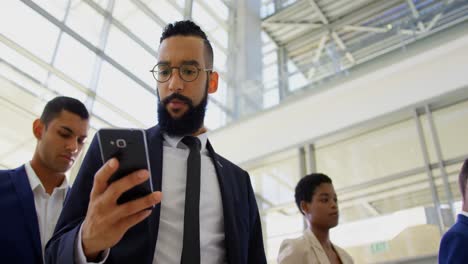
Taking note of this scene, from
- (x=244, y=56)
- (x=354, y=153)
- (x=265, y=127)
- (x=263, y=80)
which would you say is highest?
(x=244, y=56)

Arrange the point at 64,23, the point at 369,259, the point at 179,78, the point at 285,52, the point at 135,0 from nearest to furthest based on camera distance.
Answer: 1. the point at 179,78
2. the point at 369,259
3. the point at 64,23
4. the point at 135,0
5. the point at 285,52

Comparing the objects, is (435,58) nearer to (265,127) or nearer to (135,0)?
(265,127)

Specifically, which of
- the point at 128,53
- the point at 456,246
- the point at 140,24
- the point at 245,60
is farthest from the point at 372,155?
the point at 140,24

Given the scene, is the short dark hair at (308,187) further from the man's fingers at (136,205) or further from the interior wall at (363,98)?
the interior wall at (363,98)

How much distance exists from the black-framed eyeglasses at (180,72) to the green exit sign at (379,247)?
4.49 m

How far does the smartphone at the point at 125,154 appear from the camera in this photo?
0.77 m

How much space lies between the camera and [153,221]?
1.08 m

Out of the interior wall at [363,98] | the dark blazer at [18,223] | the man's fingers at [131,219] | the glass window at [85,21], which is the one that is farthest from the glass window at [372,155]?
the man's fingers at [131,219]

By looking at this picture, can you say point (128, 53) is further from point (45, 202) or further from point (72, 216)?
point (72, 216)

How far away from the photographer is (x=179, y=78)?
130 centimetres

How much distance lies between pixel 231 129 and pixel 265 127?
0.75 metres

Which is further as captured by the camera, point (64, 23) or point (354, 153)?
point (64, 23)

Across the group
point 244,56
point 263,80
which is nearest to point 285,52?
point 244,56

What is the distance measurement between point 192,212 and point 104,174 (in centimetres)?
42
